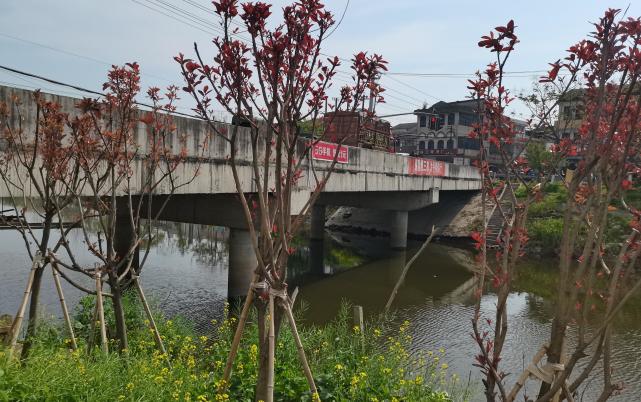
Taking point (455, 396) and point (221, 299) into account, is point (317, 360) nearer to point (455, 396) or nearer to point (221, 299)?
point (455, 396)

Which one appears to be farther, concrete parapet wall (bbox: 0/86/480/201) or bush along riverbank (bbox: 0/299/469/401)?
concrete parapet wall (bbox: 0/86/480/201)

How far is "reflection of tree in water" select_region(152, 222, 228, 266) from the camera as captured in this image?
21341 mm

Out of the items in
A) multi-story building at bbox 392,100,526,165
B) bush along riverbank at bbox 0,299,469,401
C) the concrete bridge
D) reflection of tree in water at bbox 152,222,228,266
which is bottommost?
reflection of tree in water at bbox 152,222,228,266

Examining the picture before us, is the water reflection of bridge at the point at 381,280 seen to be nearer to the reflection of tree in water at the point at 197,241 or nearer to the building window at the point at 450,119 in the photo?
the reflection of tree in water at the point at 197,241

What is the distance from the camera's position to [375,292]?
16812mm

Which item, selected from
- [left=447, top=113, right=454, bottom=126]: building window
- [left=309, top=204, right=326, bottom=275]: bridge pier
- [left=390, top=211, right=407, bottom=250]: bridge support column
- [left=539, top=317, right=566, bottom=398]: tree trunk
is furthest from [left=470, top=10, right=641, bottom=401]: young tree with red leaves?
[left=447, top=113, right=454, bottom=126]: building window

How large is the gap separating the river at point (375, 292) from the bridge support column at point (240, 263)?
0.63m

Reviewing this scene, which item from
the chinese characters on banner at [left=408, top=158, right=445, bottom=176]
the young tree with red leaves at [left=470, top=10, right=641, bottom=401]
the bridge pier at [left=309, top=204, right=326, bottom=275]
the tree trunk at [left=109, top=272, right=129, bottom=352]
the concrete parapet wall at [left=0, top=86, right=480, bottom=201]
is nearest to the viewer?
the young tree with red leaves at [left=470, top=10, right=641, bottom=401]

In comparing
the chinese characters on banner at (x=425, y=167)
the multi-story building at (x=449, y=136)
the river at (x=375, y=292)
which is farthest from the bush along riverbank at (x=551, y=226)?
the multi-story building at (x=449, y=136)

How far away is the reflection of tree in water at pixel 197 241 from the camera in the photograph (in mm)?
21341

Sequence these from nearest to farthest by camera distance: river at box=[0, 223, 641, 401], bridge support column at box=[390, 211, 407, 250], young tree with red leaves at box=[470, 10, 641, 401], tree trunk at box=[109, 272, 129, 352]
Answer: young tree with red leaves at box=[470, 10, 641, 401] < tree trunk at box=[109, 272, 129, 352] < river at box=[0, 223, 641, 401] < bridge support column at box=[390, 211, 407, 250]

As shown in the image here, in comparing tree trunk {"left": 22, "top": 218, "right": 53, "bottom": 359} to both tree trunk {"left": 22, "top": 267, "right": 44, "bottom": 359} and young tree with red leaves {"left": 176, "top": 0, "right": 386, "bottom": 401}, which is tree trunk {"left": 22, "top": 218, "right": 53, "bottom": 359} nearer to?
tree trunk {"left": 22, "top": 267, "right": 44, "bottom": 359}

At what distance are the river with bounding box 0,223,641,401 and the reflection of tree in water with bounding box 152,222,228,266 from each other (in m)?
0.05

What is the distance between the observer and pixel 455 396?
610cm
